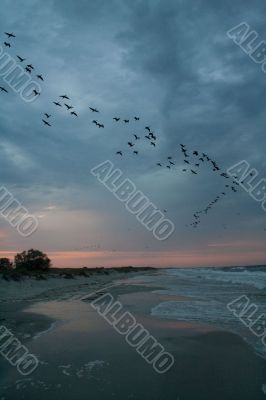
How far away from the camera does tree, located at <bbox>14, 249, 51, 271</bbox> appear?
67875 millimetres

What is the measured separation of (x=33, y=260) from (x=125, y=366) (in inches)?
2423

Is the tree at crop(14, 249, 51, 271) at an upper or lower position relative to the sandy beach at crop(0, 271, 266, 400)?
lower

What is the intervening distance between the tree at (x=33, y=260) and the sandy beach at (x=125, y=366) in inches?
2097

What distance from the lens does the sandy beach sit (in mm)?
8430

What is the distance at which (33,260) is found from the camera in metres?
69.1

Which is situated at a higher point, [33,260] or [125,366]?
[125,366]

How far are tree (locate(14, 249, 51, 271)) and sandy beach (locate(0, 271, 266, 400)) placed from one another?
175 feet

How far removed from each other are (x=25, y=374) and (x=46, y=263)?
62.0m

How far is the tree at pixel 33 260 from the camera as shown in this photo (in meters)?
67.9

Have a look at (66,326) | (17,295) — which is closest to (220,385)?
(66,326)

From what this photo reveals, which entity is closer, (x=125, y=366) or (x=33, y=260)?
(x=125, y=366)

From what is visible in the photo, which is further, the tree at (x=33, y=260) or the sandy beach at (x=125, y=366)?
the tree at (x=33, y=260)

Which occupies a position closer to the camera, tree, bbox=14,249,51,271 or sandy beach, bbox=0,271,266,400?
sandy beach, bbox=0,271,266,400

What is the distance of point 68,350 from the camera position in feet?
38.4
